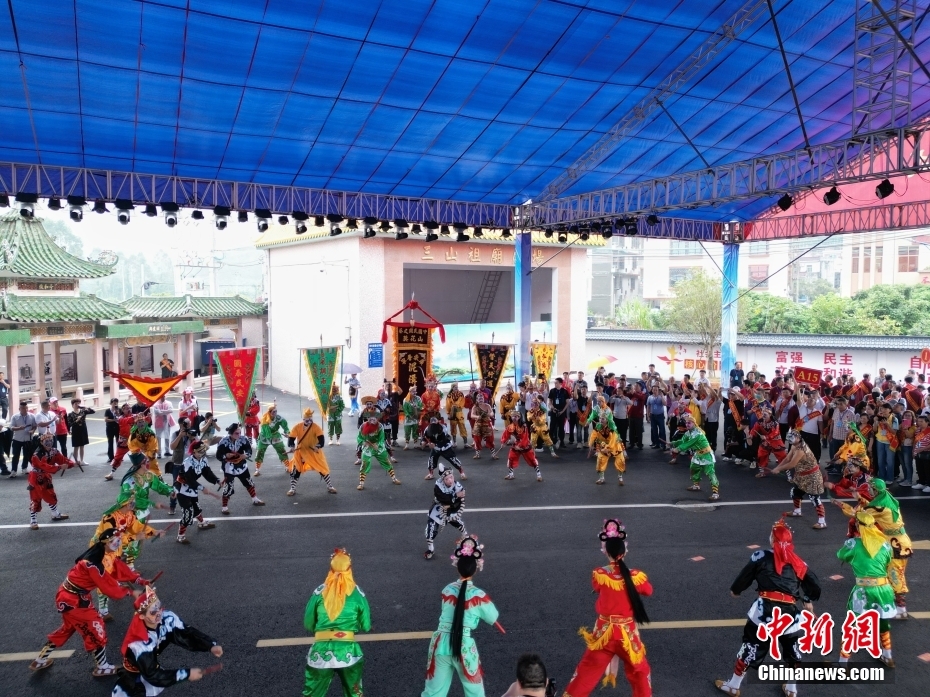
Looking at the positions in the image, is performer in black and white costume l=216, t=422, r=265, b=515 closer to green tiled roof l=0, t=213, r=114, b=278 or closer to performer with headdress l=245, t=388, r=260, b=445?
performer with headdress l=245, t=388, r=260, b=445

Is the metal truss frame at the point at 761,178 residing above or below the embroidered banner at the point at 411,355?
above

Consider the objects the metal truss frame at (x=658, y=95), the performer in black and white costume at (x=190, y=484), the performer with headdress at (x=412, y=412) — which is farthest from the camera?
the performer with headdress at (x=412, y=412)

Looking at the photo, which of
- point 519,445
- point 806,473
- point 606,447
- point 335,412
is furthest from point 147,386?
point 806,473

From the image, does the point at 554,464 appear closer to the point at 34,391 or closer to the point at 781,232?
the point at 781,232

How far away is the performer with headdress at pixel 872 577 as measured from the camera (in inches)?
233

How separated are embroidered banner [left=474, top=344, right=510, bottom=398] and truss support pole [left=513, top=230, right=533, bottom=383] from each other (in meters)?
A: 3.21

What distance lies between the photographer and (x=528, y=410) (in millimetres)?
14250

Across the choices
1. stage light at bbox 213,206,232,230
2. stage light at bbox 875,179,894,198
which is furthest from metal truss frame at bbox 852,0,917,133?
stage light at bbox 213,206,232,230

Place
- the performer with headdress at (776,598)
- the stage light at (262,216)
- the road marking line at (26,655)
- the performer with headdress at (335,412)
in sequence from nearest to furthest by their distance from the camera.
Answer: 1. the performer with headdress at (776,598)
2. the road marking line at (26,655)
3. the performer with headdress at (335,412)
4. the stage light at (262,216)

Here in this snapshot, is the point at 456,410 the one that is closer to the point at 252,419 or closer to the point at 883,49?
the point at 252,419

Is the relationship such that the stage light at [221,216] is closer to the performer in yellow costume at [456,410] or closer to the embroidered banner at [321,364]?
the embroidered banner at [321,364]

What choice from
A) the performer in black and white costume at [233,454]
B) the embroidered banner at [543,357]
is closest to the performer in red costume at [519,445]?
the performer in black and white costume at [233,454]

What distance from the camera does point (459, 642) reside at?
4.82 m

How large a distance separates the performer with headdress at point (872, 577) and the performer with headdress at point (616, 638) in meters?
2.23
